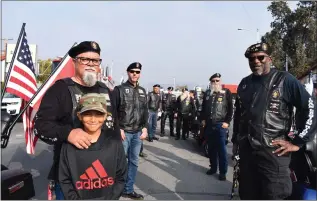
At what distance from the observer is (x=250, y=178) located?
9.47 ft

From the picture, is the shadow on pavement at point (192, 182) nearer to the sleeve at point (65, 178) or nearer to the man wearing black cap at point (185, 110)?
the sleeve at point (65, 178)

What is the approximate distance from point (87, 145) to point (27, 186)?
2.68ft

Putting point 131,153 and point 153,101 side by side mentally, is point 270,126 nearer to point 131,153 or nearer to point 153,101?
point 131,153

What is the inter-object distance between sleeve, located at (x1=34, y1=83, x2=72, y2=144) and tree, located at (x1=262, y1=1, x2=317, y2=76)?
2431 cm

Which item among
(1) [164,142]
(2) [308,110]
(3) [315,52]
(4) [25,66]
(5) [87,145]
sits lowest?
(1) [164,142]

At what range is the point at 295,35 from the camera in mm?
25875

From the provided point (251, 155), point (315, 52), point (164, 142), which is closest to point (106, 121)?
point (251, 155)

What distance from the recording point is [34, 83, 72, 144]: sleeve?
2090 millimetres

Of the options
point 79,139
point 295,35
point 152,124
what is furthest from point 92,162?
point 295,35

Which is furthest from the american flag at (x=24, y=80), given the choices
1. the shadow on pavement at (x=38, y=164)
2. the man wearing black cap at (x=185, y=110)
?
the man wearing black cap at (x=185, y=110)

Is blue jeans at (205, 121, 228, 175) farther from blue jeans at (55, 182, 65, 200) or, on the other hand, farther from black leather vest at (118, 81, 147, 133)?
blue jeans at (55, 182, 65, 200)

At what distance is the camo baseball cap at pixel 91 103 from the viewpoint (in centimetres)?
208

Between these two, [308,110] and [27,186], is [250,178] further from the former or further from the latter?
[27,186]

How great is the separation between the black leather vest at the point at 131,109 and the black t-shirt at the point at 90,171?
2172mm
